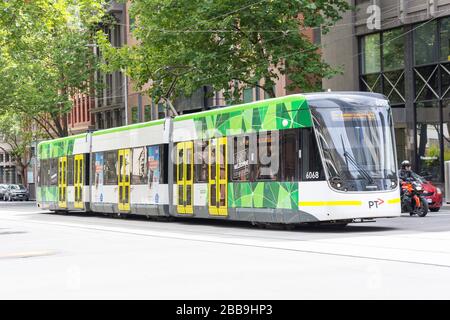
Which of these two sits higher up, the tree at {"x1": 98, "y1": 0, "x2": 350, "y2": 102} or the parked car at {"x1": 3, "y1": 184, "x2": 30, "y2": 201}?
the tree at {"x1": 98, "y1": 0, "x2": 350, "y2": 102}

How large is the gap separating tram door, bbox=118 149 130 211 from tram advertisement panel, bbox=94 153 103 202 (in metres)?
2.08

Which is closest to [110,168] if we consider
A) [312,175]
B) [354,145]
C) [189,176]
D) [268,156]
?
[189,176]

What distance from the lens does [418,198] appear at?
26844 millimetres

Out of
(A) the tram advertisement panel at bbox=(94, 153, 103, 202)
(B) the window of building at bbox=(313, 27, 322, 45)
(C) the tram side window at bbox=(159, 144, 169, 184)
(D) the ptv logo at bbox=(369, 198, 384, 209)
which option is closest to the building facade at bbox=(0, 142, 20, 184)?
(B) the window of building at bbox=(313, 27, 322, 45)

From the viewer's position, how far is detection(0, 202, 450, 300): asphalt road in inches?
400

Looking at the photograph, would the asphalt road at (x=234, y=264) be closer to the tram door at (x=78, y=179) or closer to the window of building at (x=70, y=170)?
the tram door at (x=78, y=179)

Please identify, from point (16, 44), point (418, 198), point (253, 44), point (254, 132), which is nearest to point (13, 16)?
point (16, 44)

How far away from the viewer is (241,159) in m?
23.4

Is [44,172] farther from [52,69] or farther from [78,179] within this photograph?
[52,69]

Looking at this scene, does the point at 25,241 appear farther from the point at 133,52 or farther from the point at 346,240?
the point at 133,52

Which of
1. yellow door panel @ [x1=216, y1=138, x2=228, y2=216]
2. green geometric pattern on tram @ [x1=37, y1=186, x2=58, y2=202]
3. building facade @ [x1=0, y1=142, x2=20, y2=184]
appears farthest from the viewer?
building facade @ [x1=0, y1=142, x2=20, y2=184]

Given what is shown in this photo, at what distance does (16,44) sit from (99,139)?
14.8 ft

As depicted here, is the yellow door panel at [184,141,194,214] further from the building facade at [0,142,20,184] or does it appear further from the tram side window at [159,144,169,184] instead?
the building facade at [0,142,20,184]

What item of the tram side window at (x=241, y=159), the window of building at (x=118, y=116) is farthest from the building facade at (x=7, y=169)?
the tram side window at (x=241, y=159)
